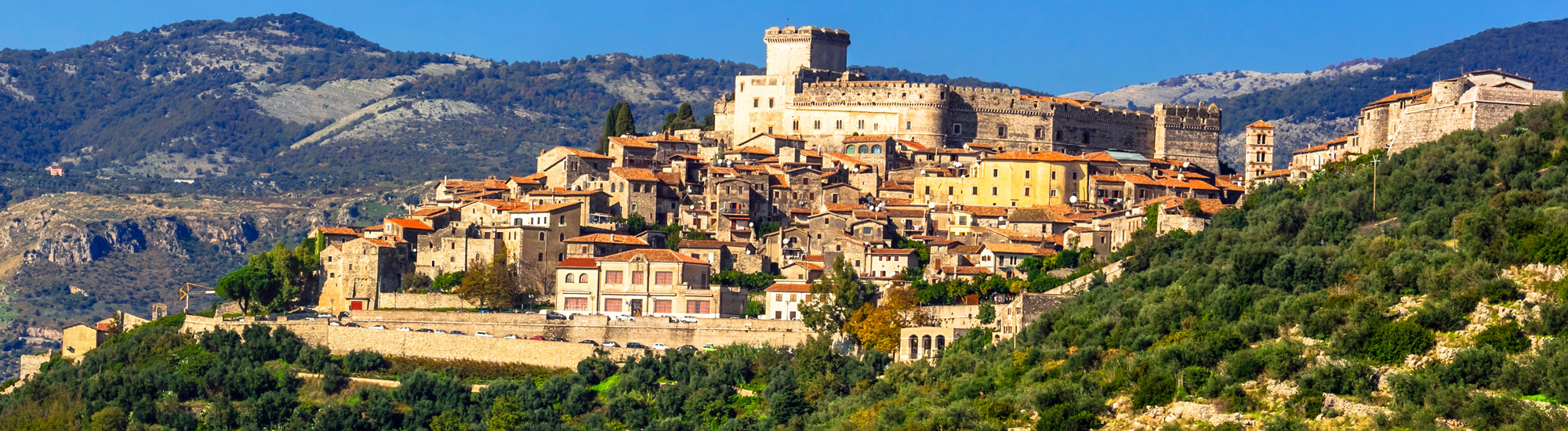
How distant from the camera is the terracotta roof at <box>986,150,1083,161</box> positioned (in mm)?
77188

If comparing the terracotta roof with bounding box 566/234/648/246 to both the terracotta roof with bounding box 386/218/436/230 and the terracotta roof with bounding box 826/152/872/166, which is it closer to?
the terracotta roof with bounding box 386/218/436/230

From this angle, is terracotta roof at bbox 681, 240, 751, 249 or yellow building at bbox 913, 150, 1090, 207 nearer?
terracotta roof at bbox 681, 240, 751, 249

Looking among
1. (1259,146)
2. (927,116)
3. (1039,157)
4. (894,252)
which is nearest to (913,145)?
(927,116)

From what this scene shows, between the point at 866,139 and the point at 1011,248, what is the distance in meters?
18.3

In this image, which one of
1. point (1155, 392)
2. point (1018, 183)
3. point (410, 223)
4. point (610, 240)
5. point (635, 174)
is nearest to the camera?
point (1155, 392)

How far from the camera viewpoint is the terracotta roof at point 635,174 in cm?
7531

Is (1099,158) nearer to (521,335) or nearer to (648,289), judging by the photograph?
(648,289)

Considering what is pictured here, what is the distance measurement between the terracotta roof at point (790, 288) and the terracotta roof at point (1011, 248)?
6026 mm

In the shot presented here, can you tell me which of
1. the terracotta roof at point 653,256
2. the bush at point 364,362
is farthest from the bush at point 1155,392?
the bush at point 364,362

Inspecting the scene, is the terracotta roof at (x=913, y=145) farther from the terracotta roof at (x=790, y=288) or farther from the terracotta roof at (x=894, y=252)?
the terracotta roof at (x=790, y=288)

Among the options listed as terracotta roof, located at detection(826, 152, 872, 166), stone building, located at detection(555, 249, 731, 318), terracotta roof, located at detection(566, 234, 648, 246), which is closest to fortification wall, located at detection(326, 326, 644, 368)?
stone building, located at detection(555, 249, 731, 318)

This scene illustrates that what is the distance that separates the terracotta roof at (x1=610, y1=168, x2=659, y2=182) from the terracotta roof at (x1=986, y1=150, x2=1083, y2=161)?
12.3m

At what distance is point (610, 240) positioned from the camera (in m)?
70.8

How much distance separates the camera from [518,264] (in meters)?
69.8
